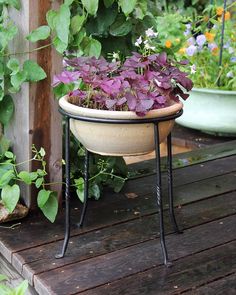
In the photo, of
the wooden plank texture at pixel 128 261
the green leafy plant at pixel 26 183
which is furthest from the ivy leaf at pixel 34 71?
the wooden plank texture at pixel 128 261

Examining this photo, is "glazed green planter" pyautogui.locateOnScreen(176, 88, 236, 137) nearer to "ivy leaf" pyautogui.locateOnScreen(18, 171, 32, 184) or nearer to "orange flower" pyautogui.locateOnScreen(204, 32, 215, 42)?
"orange flower" pyautogui.locateOnScreen(204, 32, 215, 42)

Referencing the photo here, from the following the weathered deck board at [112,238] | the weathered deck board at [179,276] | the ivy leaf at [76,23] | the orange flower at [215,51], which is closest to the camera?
the weathered deck board at [179,276]

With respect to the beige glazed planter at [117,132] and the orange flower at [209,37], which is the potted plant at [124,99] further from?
the orange flower at [209,37]

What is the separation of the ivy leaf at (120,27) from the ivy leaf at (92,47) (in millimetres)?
111

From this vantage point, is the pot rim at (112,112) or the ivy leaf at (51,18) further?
the ivy leaf at (51,18)

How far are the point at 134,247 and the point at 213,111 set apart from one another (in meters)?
1.48

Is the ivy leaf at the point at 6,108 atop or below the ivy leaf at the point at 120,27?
below

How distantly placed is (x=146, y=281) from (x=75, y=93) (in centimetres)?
61

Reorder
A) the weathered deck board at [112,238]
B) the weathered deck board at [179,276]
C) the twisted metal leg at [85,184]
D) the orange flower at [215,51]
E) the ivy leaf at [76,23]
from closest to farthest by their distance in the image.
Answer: the weathered deck board at [179,276], the weathered deck board at [112,238], the ivy leaf at [76,23], the twisted metal leg at [85,184], the orange flower at [215,51]

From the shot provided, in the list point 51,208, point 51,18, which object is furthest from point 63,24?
→ point 51,208

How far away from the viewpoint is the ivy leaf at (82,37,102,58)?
6.03ft

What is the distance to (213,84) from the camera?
3.17 m

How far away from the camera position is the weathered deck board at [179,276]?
59.4 inches

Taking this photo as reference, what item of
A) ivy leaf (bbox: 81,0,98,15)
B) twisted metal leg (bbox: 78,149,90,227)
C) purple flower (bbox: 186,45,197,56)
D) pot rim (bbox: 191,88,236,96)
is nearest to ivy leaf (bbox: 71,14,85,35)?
ivy leaf (bbox: 81,0,98,15)
